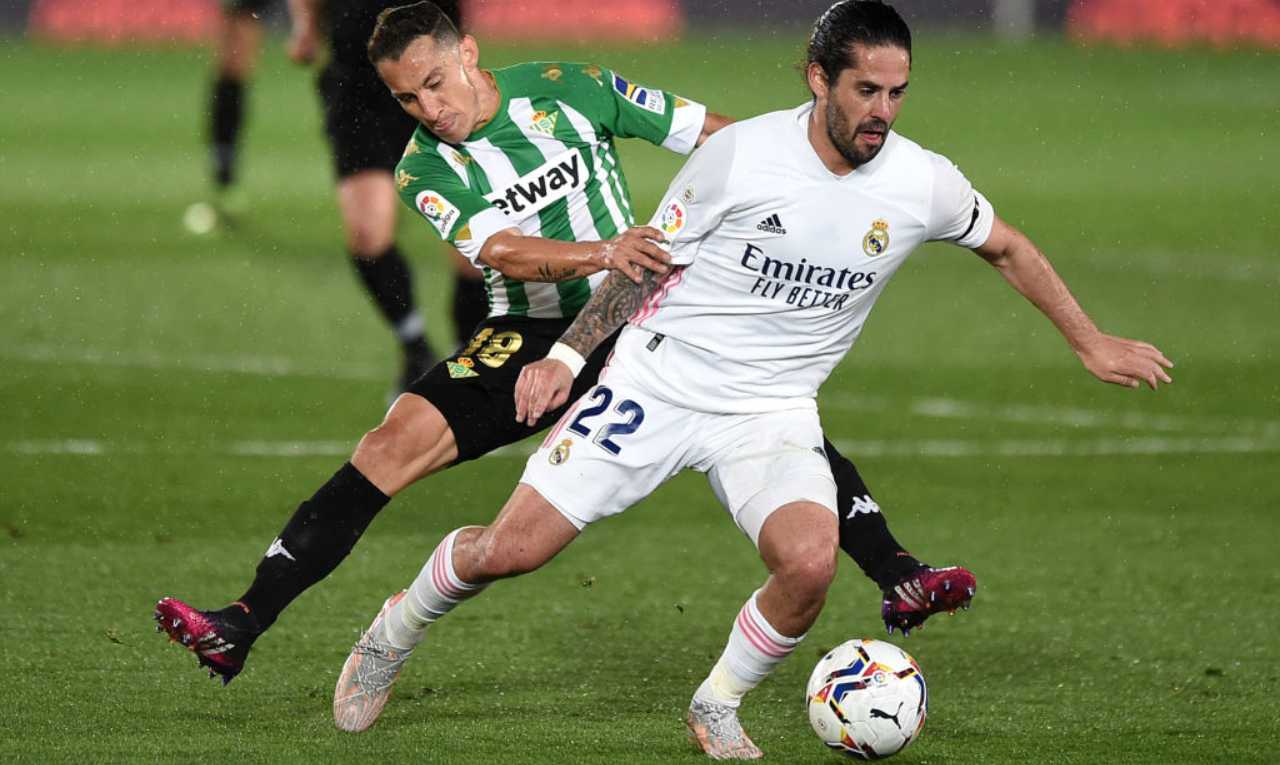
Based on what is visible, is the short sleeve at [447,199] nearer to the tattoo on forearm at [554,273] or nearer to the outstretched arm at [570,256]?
the outstretched arm at [570,256]

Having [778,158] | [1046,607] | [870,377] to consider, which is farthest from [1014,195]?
[778,158]

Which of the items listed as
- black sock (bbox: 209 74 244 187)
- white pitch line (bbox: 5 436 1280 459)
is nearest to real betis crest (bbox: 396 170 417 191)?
white pitch line (bbox: 5 436 1280 459)

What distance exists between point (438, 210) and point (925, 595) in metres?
1.72

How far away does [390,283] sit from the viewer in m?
9.68

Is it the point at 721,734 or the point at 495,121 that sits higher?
the point at 495,121

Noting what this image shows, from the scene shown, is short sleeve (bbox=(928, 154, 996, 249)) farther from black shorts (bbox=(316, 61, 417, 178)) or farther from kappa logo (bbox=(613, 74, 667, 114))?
black shorts (bbox=(316, 61, 417, 178))

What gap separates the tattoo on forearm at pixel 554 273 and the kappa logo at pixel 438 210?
0.40 meters

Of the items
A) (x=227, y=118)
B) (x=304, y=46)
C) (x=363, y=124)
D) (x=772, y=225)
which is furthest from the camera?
(x=227, y=118)

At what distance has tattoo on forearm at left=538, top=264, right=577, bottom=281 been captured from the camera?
212 inches

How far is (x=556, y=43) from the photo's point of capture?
26891 mm

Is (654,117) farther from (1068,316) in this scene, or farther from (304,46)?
(304,46)

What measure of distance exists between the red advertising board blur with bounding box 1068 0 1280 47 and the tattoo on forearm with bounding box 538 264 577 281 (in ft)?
72.6

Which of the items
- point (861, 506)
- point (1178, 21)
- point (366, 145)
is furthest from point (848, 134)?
point (1178, 21)

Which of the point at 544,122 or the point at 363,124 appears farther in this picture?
the point at 363,124
